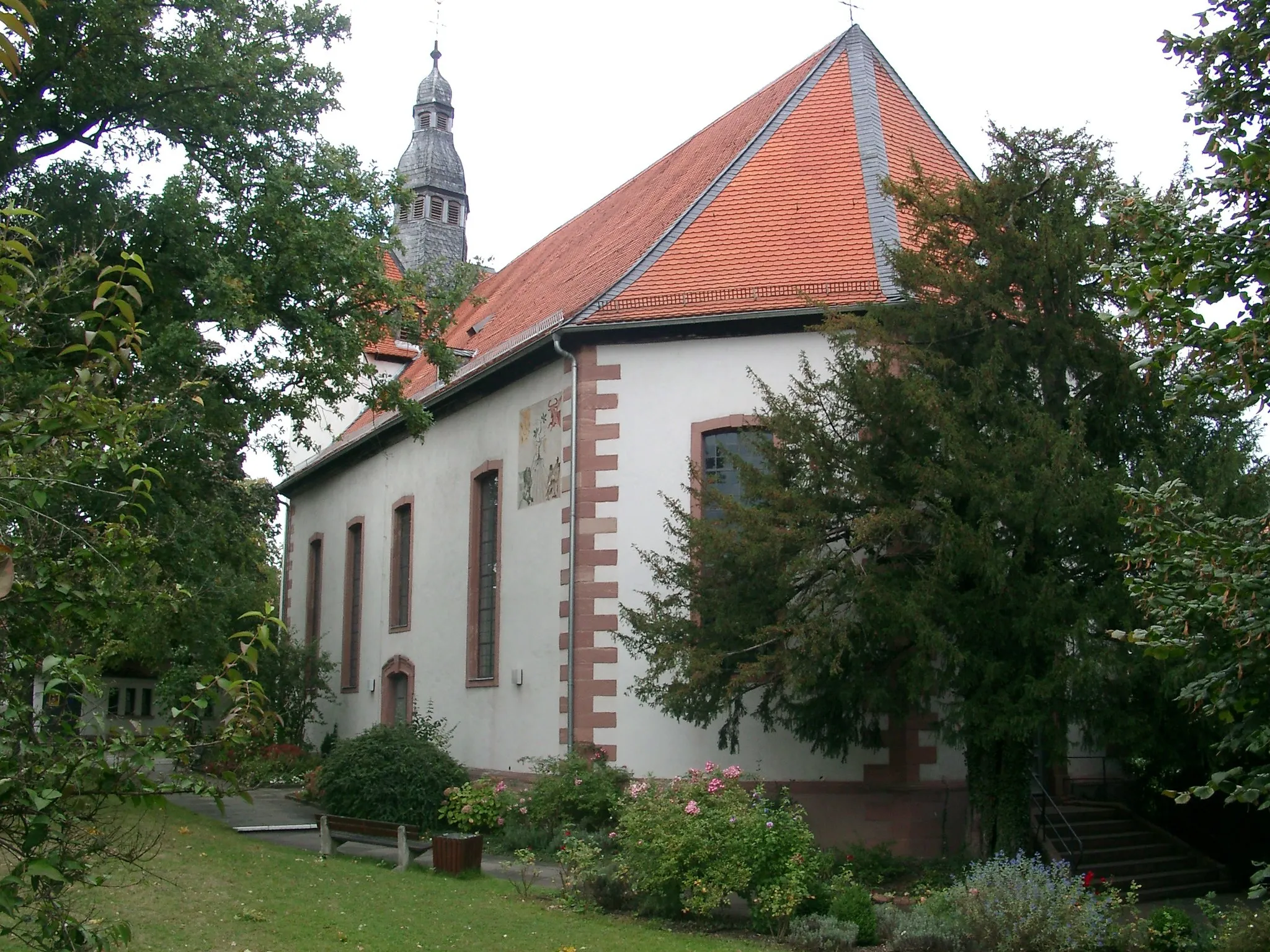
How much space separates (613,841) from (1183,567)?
9170 millimetres

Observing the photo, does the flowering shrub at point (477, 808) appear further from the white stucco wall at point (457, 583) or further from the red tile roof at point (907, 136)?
the red tile roof at point (907, 136)

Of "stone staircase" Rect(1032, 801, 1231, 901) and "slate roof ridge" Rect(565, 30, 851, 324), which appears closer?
"stone staircase" Rect(1032, 801, 1231, 901)

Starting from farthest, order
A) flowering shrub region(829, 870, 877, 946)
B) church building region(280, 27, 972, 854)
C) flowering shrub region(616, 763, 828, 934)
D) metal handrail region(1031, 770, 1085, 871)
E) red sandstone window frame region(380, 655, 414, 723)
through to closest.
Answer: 1. red sandstone window frame region(380, 655, 414, 723)
2. church building region(280, 27, 972, 854)
3. metal handrail region(1031, 770, 1085, 871)
4. flowering shrub region(616, 763, 828, 934)
5. flowering shrub region(829, 870, 877, 946)

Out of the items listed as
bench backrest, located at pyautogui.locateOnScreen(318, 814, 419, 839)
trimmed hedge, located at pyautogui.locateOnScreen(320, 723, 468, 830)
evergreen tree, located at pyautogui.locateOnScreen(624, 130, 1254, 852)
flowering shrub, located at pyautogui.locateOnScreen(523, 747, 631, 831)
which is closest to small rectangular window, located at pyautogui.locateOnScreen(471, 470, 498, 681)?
trimmed hedge, located at pyautogui.locateOnScreen(320, 723, 468, 830)

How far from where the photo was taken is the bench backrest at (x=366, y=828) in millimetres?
13148

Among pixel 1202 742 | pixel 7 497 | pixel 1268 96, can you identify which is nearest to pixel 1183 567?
pixel 1268 96

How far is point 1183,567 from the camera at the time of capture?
5484 mm

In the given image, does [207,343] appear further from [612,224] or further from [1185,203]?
[1185,203]

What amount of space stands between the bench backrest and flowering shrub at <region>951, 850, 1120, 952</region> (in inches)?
226

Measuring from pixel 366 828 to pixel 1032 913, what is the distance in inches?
275

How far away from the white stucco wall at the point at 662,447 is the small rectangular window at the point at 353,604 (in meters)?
11.0

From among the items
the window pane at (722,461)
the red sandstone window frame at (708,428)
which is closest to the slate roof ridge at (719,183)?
the red sandstone window frame at (708,428)

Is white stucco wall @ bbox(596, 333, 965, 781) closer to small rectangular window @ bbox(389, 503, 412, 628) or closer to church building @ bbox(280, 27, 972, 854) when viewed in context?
church building @ bbox(280, 27, 972, 854)

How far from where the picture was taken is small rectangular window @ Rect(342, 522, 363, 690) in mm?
25722
